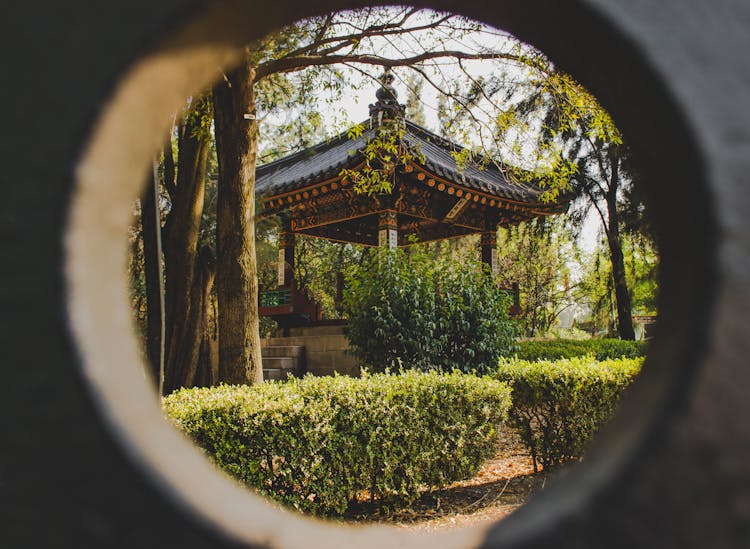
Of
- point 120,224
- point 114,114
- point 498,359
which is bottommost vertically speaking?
point 498,359

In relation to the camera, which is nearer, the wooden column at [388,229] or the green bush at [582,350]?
the wooden column at [388,229]

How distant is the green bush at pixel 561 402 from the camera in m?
5.31

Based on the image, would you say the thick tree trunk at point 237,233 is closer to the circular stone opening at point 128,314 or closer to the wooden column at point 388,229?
the circular stone opening at point 128,314

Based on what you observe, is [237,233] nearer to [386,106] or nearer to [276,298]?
[386,106]

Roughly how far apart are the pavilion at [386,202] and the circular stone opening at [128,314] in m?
7.26

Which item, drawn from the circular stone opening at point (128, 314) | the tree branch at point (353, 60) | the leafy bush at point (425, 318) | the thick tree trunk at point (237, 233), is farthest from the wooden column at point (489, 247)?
the circular stone opening at point (128, 314)

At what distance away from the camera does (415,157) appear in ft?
28.3

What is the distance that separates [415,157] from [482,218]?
423 cm

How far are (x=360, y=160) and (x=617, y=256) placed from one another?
341 inches

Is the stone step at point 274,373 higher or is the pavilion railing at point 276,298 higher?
the pavilion railing at point 276,298

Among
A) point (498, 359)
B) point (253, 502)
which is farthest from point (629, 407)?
point (498, 359)

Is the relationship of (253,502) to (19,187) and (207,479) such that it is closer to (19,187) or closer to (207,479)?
(207,479)

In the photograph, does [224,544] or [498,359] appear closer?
[224,544]

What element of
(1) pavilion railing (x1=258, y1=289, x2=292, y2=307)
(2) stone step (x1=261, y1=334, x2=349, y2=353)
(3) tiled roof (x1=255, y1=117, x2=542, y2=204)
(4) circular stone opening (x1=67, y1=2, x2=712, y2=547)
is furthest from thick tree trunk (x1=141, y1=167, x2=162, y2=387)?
(1) pavilion railing (x1=258, y1=289, x2=292, y2=307)
